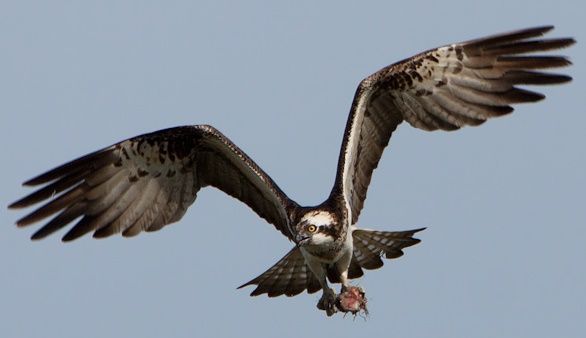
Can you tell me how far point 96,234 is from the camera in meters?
14.4

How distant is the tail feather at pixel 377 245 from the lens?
14.3 meters

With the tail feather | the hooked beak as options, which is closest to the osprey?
the tail feather

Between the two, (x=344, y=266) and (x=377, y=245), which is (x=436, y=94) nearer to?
(x=377, y=245)

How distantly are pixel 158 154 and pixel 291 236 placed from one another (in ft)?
5.86

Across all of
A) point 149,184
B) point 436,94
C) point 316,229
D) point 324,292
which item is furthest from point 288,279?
point 436,94

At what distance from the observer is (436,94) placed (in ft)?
47.6

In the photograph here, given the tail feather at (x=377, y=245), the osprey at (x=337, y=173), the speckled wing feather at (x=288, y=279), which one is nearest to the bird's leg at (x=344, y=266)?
the osprey at (x=337, y=173)

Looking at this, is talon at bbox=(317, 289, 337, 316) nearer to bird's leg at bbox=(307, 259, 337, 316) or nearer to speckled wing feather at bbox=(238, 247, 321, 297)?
bird's leg at bbox=(307, 259, 337, 316)

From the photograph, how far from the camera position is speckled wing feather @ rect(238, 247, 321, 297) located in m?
14.6

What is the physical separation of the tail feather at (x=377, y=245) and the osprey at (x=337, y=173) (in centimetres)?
1

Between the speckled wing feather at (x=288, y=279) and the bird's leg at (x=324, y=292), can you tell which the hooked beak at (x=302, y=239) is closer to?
the bird's leg at (x=324, y=292)

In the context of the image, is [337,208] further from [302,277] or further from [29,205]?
[29,205]

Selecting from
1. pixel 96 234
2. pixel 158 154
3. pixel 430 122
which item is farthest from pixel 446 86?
pixel 96 234

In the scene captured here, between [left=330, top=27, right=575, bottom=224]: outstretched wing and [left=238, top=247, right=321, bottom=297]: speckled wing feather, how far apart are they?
2.73 feet
